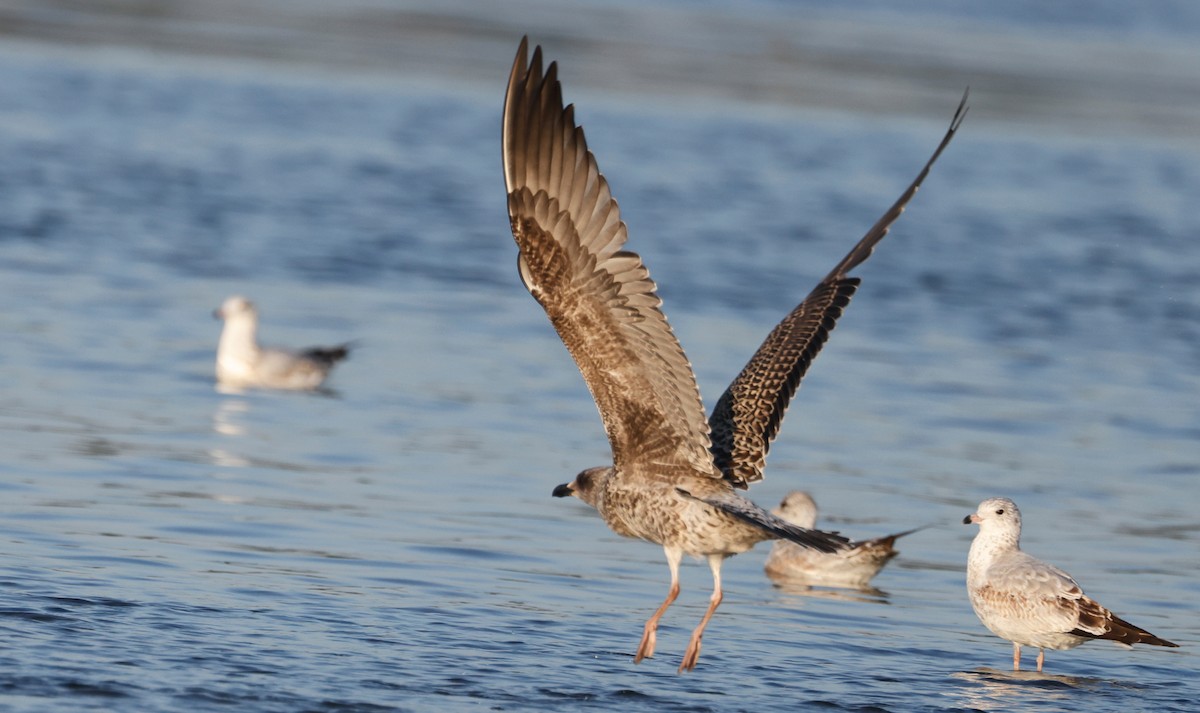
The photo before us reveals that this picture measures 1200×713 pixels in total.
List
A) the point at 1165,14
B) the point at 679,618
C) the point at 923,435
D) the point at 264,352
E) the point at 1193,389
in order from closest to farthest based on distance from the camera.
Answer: the point at 679,618 < the point at 923,435 < the point at 264,352 < the point at 1193,389 < the point at 1165,14

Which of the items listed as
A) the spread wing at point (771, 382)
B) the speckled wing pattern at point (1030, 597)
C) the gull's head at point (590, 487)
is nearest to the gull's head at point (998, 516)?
the speckled wing pattern at point (1030, 597)

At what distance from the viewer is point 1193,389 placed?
14367 mm

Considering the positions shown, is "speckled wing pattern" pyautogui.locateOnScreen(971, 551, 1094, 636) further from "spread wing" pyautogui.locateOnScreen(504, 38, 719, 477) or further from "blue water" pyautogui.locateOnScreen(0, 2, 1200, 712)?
"spread wing" pyautogui.locateOnScreen(504, 38, 719, 477)

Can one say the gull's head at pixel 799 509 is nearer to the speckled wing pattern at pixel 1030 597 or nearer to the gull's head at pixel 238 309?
the speckled wing pattern at pixel 1030 597

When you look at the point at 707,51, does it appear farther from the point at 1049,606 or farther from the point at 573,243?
the point at 573,243

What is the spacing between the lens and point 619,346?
714cm

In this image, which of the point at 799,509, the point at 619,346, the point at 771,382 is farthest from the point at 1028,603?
the point at 619,346

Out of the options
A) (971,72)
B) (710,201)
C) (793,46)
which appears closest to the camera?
(710,201)

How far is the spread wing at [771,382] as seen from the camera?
27.2 ft

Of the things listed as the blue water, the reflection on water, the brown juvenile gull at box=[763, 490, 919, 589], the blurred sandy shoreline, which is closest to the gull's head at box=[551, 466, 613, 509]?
the blue water

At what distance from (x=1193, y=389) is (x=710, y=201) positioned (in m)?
7.79

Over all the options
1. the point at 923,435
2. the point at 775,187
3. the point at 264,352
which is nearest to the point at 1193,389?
the point at 923,435

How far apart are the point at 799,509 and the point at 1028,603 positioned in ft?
6.45

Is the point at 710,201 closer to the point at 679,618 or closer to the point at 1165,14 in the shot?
the point at 679,618
